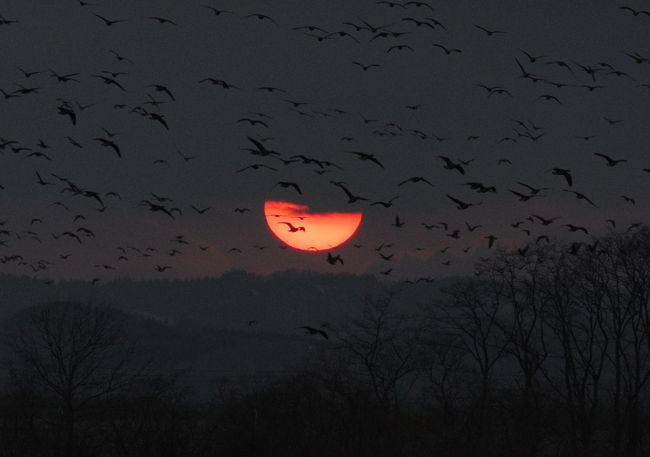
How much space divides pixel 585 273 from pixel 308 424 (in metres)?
21.4

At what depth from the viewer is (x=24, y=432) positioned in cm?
4422

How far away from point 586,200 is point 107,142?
1308cm

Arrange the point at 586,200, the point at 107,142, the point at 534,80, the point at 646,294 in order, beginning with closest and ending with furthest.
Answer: the point at 107,142, the point at 586,200, the point at 534,80, the point at 646,294

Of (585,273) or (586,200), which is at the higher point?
(585,273)

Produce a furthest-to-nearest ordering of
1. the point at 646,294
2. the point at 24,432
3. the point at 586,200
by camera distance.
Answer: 1. the point at 646,294
2. the point at 24,432
3. the point at 586,200

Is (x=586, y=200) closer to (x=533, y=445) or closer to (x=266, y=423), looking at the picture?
(x=266, y=423)

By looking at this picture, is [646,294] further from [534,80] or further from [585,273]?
[534,80]

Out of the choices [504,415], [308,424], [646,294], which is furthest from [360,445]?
[646,294]

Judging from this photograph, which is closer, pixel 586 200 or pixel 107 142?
pixel 107 142

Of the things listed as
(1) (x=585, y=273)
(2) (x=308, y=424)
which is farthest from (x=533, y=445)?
(2) (x=308, y=424)

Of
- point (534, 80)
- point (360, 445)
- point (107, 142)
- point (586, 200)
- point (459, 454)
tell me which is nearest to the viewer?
point (107, 142)

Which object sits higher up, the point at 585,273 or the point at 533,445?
the point at 585,273

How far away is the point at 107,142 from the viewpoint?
2038 cm

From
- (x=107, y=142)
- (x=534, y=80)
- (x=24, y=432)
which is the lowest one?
(x=24, y=432)
